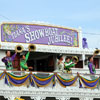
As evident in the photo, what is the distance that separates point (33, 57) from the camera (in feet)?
86.4

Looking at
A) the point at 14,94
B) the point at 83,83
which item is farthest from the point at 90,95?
the point at 14,94

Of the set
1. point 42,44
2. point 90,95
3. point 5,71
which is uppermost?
point 42,44

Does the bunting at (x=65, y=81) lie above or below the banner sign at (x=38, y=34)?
below

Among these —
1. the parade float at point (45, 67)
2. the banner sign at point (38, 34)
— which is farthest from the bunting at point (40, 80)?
the banner sign at point (38, 34)

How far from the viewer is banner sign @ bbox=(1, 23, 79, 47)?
22.9 metres

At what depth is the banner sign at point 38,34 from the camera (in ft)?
75.2

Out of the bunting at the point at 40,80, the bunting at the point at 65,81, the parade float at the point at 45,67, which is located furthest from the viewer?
the bunting at the point at 65,81

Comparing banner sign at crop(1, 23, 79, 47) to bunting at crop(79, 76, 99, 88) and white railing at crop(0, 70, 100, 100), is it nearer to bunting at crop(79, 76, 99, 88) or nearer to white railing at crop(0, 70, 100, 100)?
white railing at crop(0, 70, 100, 100)

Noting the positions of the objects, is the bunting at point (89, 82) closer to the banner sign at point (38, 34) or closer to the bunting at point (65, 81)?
the bunting at point (65, 81)

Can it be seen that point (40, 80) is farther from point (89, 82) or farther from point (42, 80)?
point (89, 82)

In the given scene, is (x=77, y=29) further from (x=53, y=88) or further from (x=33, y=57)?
(x=53, y=88)

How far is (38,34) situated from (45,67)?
3621 mm

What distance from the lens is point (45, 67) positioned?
2628cm

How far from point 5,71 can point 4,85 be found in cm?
87
